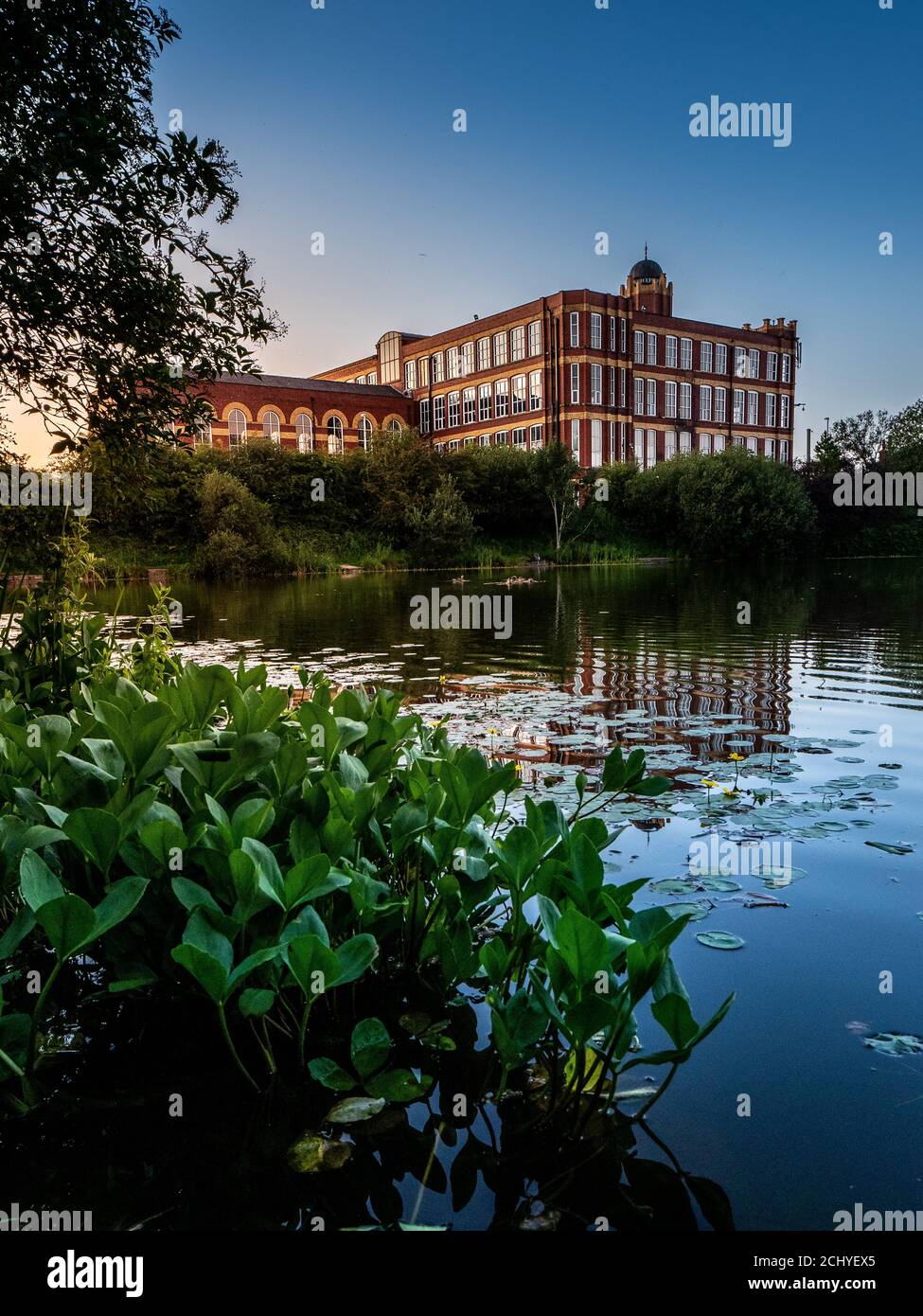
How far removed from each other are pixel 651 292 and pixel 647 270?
13.4 feet

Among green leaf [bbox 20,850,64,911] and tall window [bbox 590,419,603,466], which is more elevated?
tall window [bbox 590,419,603,466]

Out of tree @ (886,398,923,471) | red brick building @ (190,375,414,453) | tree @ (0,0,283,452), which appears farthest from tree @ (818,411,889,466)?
tree @ (0,0,283,452)

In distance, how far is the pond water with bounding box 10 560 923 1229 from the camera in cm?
199

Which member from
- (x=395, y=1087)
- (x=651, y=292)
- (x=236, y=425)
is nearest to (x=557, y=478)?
(x=236, y=425)

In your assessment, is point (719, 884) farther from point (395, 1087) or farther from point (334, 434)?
point (334, 434)

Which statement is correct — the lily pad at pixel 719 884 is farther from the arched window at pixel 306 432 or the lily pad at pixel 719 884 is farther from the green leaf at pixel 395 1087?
the arched window at pixel 306 432

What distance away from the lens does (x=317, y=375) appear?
80188 mm

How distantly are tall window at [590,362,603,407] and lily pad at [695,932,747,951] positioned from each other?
5437 cm

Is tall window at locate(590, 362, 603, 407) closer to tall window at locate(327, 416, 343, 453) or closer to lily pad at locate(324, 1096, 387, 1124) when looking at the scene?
tall window at locate(327, 416, 343, 453)

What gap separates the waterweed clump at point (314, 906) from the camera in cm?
188

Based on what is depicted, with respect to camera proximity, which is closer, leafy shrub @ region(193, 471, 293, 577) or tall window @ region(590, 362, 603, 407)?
→ leafy shrub @ region(193, 471, 293, 577)

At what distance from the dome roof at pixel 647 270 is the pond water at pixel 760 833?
186 feet

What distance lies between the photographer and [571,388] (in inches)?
2121

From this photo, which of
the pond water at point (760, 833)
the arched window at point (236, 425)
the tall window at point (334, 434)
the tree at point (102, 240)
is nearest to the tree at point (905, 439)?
the tall window at point (334, 434)
